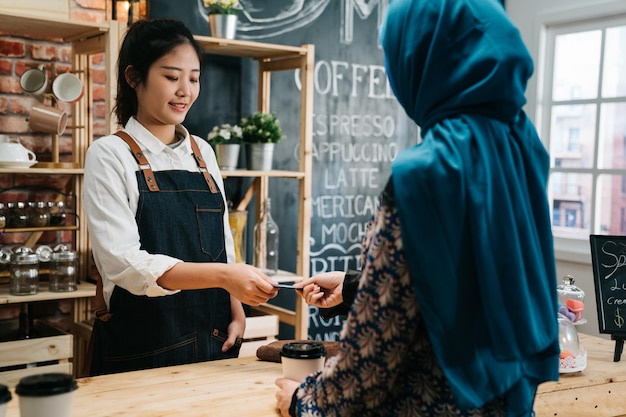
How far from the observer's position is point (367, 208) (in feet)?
14.6

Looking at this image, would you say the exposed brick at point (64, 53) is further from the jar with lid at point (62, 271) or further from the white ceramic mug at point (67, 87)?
the jar with lid at point (62, 271)

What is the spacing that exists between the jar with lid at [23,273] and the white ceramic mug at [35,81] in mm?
704

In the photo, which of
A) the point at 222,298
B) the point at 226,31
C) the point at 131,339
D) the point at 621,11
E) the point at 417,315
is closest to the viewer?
the point at 417,315

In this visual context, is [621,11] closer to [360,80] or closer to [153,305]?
[360,80]

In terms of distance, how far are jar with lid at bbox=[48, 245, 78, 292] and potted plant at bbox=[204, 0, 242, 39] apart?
1204 millimetres

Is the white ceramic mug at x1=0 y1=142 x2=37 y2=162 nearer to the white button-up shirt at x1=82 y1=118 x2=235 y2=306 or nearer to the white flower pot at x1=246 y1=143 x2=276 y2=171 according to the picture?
the white button-up shirt at x1=82 y1=118 x2=235 y2=306

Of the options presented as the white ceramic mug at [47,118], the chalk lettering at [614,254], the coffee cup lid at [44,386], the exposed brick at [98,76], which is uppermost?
the exposed brick at [98,76]

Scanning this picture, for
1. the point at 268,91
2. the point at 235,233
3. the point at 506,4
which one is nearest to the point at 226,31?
the point at 268,91

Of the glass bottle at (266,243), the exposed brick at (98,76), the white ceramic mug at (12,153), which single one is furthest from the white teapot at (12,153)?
the glass bottle at (266,243)

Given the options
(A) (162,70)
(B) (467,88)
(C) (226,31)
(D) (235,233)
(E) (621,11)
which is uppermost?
(E) (621,11)

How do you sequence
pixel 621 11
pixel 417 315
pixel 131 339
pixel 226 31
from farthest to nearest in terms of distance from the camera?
1. pixel 621 11
2. pixel 226 31
3. pixel 131 339
4. pixel 417 315

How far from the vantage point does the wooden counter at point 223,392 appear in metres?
1.59

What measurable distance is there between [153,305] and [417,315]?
1.34 meters

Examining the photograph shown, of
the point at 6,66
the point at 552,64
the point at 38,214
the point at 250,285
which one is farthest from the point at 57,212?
the point at 552,64
